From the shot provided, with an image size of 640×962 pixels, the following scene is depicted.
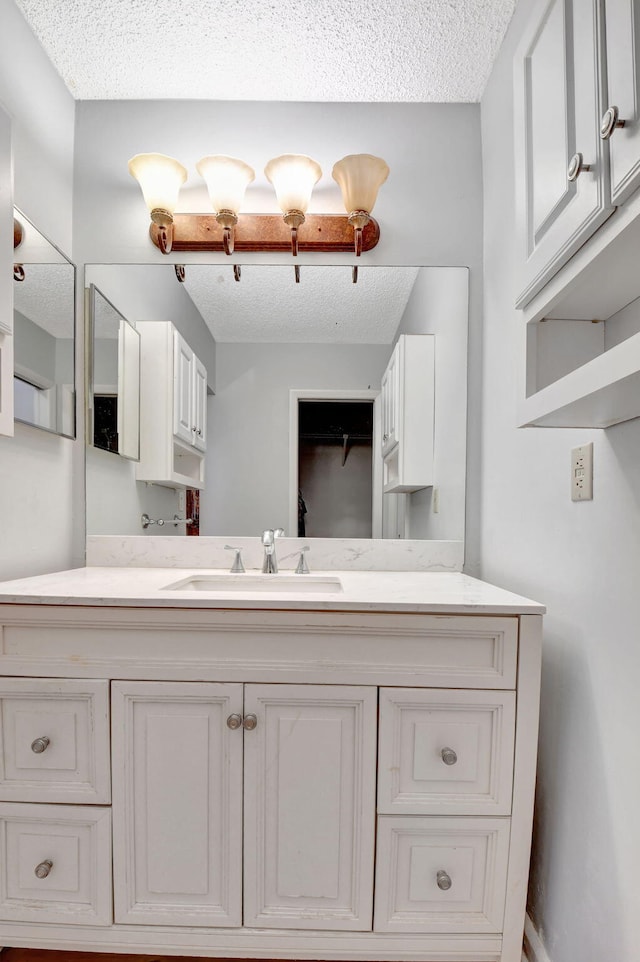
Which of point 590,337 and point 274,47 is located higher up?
point 274,47

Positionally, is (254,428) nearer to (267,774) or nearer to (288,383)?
(288,383)

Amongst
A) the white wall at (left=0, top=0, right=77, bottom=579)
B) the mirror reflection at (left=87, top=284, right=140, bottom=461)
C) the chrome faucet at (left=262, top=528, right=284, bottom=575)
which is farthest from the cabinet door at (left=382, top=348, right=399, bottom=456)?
the white wall at (left=0, top=0, right=77, bottom=579)

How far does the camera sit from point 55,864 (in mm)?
1188

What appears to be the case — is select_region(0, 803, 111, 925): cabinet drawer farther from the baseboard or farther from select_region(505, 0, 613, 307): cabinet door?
select_region(505, 0, 613, 307): cabinet door

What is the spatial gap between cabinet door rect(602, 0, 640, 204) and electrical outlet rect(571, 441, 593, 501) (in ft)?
1.72

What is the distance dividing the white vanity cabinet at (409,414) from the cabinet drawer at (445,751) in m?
0.74

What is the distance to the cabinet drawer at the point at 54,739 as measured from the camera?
46.1 inches

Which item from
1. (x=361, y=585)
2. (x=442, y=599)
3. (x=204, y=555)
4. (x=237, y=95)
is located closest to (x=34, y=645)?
(x=204, y=555)

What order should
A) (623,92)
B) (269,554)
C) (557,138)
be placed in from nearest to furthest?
(623,92), (557,138), (269,554)

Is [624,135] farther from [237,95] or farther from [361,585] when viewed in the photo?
[237,95]

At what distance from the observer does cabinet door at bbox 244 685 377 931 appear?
1159 millimetres

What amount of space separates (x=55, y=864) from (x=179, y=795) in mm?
329

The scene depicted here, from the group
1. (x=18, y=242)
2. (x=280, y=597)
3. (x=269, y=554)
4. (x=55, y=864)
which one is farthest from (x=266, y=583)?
(x=18, y=242)

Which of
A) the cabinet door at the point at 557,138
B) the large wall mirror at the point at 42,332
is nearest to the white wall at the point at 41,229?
the large wall mirror at the point at 42,332
